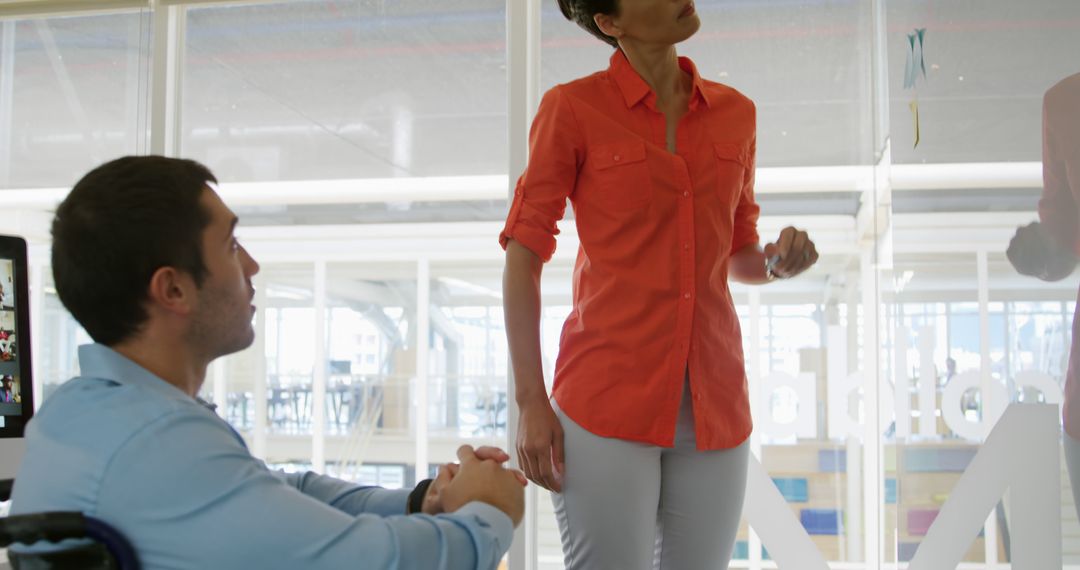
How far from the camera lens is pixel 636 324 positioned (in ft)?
5.16

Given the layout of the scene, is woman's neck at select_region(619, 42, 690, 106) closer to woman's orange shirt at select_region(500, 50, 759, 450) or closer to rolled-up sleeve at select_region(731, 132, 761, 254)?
woman's orange shirt at select_region(500, 50, 759, 450)

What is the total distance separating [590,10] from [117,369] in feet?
3.35

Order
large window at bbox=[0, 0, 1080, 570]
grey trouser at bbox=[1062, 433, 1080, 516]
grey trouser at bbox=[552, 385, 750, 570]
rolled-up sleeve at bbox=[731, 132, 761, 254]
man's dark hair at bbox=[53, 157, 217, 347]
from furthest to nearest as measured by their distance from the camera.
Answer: large window at bbox=[0, 0, 1080, 570] → grey trouser at bbox=[1062, 433, 1080, 516] → rolled-up sleeve at bbox=[731, 132, 761, 254] → grey trouser at bbox=[552, 385, 750, 570] → man's dark hair at bbox=[53, 157, 217, 347]

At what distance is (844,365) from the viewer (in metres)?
3.12

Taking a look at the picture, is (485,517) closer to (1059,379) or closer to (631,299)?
(631,299)

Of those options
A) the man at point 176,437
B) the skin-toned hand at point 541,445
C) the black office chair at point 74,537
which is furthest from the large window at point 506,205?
the black office chair at point 74,537

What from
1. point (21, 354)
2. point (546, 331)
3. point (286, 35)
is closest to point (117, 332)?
point (21, 354)

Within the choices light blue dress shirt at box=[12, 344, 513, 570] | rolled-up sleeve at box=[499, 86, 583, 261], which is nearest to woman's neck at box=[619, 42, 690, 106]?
rolled-up sleeve at box=[499, 86, 583, 261]

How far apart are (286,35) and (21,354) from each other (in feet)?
5.91

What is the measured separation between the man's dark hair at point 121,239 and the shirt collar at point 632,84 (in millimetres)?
836

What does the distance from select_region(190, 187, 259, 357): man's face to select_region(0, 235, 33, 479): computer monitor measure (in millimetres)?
1221

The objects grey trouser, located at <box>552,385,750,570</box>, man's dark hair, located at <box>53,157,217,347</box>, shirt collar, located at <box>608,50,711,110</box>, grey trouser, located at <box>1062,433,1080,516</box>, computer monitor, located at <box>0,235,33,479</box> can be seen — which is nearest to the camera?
man's dark hair, located at <box>53,157,217,347</box>

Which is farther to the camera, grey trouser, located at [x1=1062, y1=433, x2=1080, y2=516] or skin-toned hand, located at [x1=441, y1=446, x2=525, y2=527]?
grey trouser, located at [x1=1062, y1=433, x2=1080, y2=516]

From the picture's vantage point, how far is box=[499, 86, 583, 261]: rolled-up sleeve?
63.0 inches
